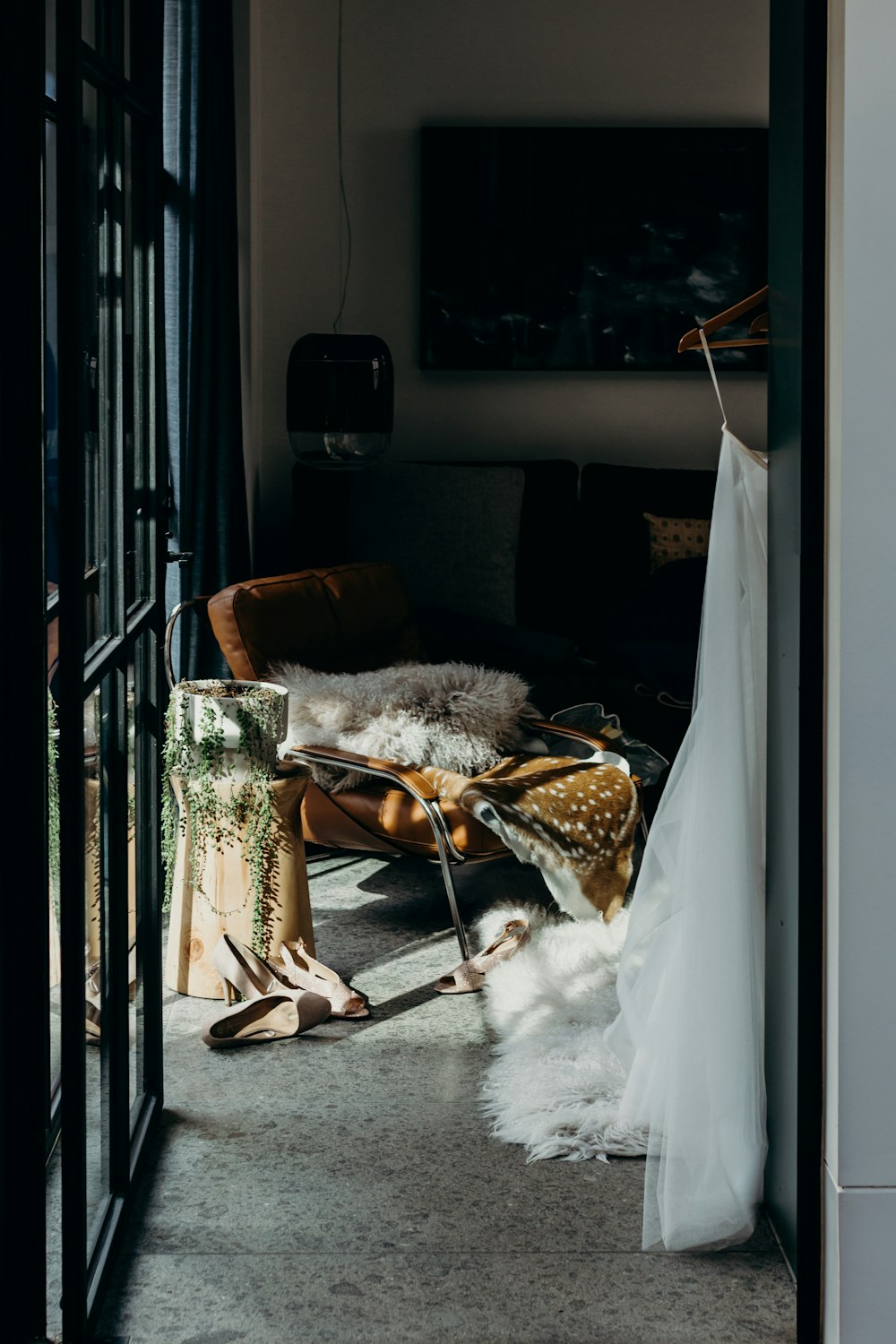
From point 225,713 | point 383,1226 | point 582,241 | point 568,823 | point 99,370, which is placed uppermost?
point 582,241

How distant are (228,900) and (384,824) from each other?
1.62 ft

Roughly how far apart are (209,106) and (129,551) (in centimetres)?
224

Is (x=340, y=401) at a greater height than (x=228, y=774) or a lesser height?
greater

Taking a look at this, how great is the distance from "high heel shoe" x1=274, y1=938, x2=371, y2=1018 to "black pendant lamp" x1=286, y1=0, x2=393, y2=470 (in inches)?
69.1

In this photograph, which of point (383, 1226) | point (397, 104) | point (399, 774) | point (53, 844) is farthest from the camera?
point (397, 104)

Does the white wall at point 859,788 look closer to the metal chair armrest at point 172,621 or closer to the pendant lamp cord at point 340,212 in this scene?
the metal chair armrest at point 172,621

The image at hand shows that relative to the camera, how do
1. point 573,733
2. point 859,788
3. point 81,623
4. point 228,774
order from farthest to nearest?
point 573,733 < point 228,774 < point 859,788 < point 81,623

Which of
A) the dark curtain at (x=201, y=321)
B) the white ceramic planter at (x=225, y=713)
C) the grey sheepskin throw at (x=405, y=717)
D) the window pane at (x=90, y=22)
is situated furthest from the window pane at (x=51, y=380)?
the dark curtain at (x=201, y=321)

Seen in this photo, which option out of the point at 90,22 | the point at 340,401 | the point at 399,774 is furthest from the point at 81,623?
the point at 340,401

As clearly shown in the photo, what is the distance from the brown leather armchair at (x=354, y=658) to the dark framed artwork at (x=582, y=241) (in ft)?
4.93

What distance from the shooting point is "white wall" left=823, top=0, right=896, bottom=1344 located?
1.68 m

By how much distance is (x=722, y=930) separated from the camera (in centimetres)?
206

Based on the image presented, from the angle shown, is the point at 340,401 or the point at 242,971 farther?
the point at 340,401

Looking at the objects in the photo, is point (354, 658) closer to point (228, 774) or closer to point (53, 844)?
point (228, 774)
